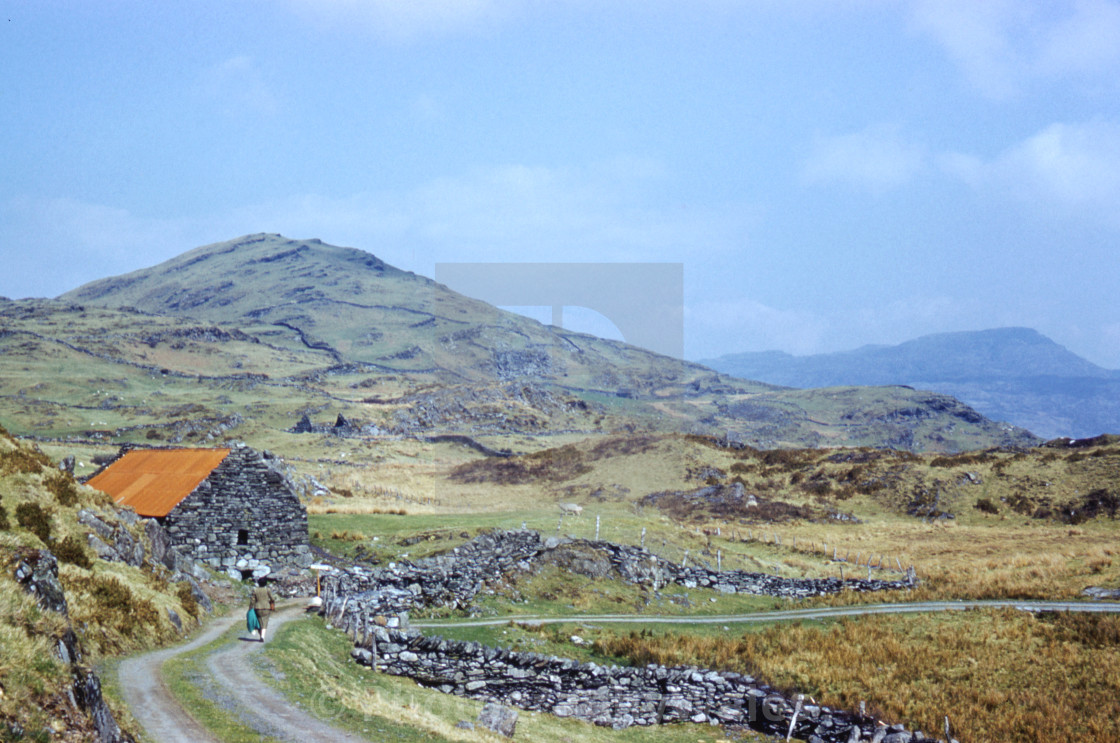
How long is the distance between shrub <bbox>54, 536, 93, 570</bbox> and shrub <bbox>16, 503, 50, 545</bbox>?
19.7 inches

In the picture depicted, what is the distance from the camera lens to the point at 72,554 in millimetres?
21031

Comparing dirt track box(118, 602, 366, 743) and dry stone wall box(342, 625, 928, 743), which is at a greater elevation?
dirt track box(118, 602, 366, 743)

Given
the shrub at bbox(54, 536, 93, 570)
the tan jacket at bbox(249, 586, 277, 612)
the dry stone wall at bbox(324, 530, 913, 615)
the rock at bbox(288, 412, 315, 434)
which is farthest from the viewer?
the rock at bbox(288, 412, 315, 434)

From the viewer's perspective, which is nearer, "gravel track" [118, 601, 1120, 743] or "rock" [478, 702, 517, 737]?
"gravel track" [118, 601, 1120, 743]

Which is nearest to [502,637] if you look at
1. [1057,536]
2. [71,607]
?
[71,607]

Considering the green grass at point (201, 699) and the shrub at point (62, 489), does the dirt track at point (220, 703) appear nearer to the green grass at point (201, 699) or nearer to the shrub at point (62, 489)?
the green grass at point (201, 699)

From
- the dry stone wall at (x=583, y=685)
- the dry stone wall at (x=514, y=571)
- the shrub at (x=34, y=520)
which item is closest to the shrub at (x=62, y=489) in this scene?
the shrub at (x=34, y=520)

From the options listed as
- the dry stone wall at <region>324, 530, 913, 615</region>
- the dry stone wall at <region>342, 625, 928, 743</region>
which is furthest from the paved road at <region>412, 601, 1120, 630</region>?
the dry stone wall at <region>342, 625, 928, 743</region>

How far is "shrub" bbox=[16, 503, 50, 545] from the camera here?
21.0m

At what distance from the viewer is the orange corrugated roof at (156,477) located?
34.2m

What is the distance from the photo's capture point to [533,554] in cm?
3991

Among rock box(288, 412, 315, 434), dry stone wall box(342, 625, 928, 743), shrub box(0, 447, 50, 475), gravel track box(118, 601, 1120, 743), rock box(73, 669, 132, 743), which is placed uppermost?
rock box(288, 412, 315, 434)

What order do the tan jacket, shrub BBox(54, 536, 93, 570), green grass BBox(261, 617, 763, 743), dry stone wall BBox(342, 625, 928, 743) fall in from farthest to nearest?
dry stone wall BBox(342, 625, 928, 743)
the tan jacket
shrub BBox(54, 536, 93, 570)
green grass BBox(261, 617, 763, 743)

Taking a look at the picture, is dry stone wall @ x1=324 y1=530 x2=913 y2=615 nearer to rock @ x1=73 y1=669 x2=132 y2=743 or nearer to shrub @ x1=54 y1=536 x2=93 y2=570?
shrub @ x1=54 y1=536 x2=93 y2=570
